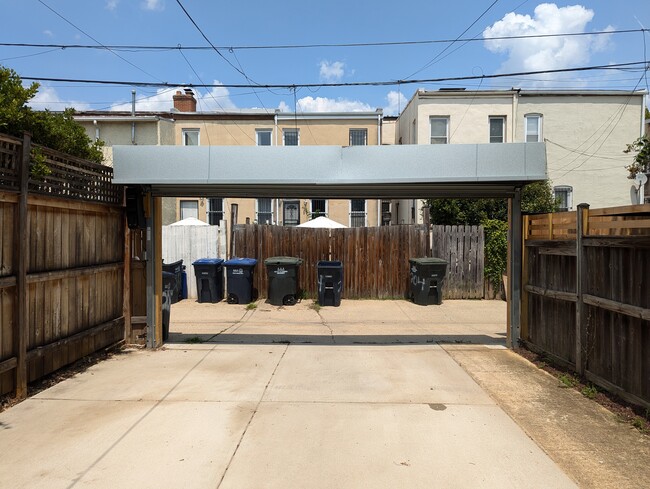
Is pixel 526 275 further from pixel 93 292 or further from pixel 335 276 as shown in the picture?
pixel 93 292

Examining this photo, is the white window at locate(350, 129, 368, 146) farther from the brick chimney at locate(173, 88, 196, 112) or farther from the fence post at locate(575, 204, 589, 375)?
the fence post at locate(575, 204, 589, 375)

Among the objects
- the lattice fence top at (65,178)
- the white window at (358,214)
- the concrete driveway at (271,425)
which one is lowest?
the concrete driveway at (271,425)

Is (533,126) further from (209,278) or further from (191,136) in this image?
(191,136)

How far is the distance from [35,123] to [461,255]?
1084cm

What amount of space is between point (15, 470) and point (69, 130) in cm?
610

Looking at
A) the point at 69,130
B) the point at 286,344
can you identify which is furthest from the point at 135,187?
the point at 286,344

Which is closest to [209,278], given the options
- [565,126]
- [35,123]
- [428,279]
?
[428,279]

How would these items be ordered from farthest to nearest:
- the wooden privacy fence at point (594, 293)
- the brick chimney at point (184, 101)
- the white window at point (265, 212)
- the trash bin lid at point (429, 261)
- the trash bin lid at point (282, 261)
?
the brick chimney at point (184, 101), the white window at point (265, 212), the trash bin lid at point (429, 261), the trash bin lid at point (282, 261), the wooden privacy fence at point (594, 293)

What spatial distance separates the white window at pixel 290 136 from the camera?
68.6 feet

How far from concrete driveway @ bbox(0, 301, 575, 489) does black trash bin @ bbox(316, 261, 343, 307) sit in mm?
4659

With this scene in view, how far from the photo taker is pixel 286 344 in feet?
27.3

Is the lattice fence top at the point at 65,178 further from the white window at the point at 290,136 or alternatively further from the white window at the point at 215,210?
the white window at the point at 290,136

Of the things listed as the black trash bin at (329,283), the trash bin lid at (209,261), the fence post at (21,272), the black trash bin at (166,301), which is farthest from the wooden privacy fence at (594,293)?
the trash bin lid at (209,261)

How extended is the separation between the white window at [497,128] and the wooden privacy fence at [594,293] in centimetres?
1181
